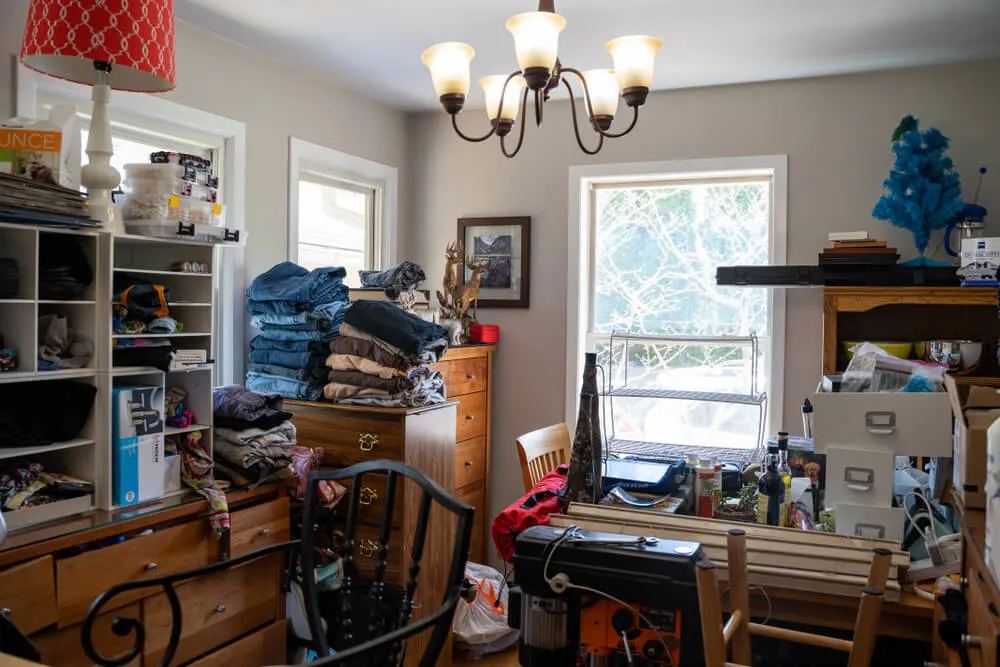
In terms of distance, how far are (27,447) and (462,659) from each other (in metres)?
1.94

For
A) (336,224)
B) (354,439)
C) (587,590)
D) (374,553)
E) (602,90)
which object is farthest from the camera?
(336,224)

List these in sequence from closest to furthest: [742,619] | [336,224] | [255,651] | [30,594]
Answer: [742,619] < [30,594] < [255,651] < [336,224]

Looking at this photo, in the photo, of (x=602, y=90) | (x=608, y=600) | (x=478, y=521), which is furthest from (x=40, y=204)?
(x=478, y=521)

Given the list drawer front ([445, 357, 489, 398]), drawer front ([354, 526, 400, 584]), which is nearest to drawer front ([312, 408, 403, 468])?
drawer front ([354, 526, 400, 584])

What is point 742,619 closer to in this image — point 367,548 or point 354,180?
point 367,548

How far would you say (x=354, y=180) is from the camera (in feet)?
12.9

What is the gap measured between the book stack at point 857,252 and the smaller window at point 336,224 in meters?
2.14

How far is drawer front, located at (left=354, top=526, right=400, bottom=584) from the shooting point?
2916mm

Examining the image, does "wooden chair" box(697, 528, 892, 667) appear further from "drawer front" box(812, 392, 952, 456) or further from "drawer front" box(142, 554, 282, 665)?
"drawer front" box(142, 554, 282, 665)

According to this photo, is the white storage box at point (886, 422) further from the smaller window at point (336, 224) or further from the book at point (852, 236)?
the smaller window at point (336, 224)

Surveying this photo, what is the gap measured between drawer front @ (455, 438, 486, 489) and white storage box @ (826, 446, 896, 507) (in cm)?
201

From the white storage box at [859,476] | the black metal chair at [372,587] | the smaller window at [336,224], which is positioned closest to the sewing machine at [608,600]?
the black metal chair at [372,587]

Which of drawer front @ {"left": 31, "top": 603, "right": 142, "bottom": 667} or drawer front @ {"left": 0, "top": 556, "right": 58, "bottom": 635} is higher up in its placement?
drawer front @ {"left": 0, "top": 556, "right": 58, "bottom": 635}

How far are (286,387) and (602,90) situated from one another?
5.45ft
